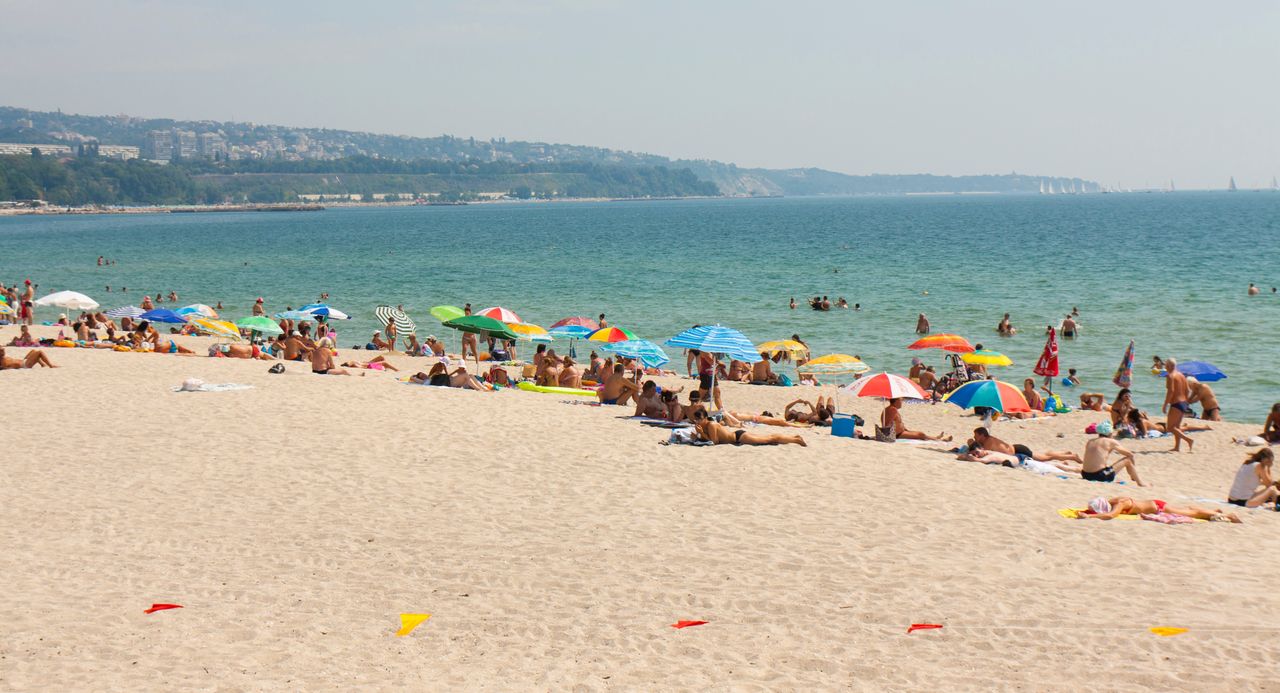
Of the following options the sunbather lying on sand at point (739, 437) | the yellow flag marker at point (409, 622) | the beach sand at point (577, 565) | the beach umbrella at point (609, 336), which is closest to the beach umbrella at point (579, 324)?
the beach umbrella at point (609, 336)

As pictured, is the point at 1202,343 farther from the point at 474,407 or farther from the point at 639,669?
the point at 639,669

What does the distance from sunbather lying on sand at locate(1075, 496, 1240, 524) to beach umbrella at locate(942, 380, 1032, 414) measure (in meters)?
3.96

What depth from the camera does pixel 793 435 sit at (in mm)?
14148

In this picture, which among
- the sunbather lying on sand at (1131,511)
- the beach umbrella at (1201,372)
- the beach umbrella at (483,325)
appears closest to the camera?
the sunbather lying on sand at (1131,511)

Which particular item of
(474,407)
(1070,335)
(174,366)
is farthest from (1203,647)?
(1070,335)

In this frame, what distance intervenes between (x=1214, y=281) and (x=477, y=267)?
36280 mm

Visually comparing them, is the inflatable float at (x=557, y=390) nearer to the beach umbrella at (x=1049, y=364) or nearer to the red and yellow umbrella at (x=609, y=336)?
the red and yellow umbrella at (x=609, y=336)

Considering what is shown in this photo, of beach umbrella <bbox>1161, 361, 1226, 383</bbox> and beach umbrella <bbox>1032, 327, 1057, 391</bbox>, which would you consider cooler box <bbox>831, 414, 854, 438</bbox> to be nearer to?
beach umbrella <bbox>1161, 361, 1226, 383</bbox>

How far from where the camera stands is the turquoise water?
30.7 metres

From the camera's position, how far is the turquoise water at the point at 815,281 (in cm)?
3066

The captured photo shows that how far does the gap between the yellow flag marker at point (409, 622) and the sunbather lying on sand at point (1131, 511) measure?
21.3ft

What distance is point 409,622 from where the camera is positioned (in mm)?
7969

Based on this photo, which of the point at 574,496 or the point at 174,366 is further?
the point at 174,366

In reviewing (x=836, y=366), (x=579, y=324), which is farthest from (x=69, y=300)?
(x=836, y=366)
